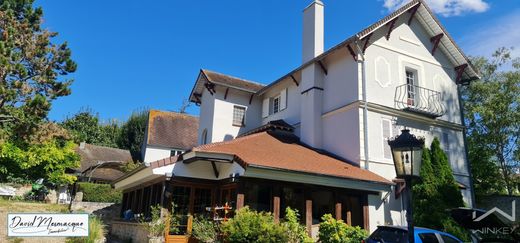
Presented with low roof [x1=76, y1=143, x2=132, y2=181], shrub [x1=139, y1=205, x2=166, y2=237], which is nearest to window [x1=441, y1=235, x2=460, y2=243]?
shrub [x1=139, y1=205, x2=166, y2=237]

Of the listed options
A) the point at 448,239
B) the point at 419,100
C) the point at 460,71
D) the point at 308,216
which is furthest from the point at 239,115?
the point at 448,239

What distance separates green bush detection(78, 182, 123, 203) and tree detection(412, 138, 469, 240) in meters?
22.7

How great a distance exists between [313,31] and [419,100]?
6.09 m

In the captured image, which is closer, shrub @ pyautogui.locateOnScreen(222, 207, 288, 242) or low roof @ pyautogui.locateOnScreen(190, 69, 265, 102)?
shrub @ pyautogui.locateOnScreen(222, 207, 288, 242)

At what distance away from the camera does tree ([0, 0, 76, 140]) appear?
65.4ft

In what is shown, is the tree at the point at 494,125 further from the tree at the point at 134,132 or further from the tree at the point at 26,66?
the tree at the point at 134,132

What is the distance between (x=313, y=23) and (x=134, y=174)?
1132cm

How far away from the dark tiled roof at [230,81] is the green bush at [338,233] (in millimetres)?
12184

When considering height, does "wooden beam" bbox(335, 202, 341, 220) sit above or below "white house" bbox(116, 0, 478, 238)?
below

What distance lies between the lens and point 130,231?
15.0 m

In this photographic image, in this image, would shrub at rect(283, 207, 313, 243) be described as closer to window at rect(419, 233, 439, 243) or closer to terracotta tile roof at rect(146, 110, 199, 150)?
window at rect(419, 233, 439, 243)

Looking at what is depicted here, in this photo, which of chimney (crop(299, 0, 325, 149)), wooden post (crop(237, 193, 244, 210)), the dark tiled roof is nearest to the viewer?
wooden post (crop(237, 193, 244, 210))

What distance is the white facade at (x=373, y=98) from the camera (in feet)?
52.4

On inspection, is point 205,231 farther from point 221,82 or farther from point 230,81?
point 230,81
